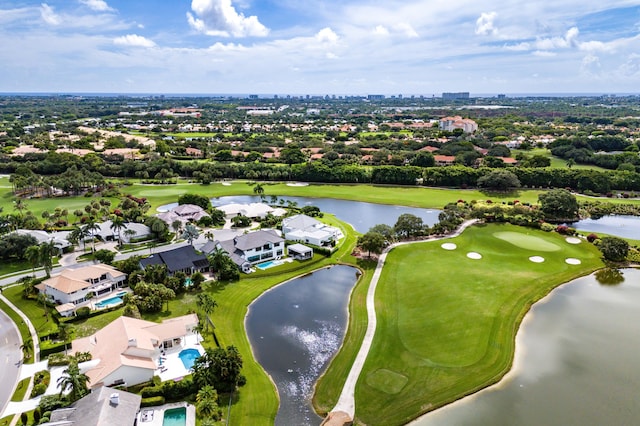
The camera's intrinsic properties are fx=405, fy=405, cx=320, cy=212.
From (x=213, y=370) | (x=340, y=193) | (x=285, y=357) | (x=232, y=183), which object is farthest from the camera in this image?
(x=232, y=183)

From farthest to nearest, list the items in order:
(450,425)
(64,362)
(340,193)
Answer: (340,193)
(64,362)
(450,425)

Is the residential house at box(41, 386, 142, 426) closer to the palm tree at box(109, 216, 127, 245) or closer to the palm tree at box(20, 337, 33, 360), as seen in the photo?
the palm tree at box(20, 337, 33, 360)

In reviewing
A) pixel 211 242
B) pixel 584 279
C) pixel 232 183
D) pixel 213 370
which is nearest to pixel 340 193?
pixel 232 183

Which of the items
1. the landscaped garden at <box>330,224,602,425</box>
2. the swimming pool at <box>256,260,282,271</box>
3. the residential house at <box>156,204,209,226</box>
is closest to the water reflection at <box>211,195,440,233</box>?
the residential house at <box>156,204,209,226</box>

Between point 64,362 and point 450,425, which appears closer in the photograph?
point 450,425

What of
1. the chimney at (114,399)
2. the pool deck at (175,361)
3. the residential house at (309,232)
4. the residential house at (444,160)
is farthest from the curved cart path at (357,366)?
the residential house at (444,160)

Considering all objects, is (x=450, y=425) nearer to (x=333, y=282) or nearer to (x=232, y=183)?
(x=333, y=282)

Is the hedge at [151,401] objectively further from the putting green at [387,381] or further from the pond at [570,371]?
the pond at [570,371]
